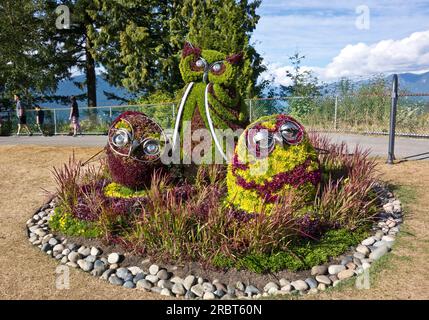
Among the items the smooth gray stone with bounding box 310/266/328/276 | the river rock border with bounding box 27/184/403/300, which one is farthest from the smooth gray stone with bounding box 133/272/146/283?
the smooth gray stone with bounding box 310/266/328/276

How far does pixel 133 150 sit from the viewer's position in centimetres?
559

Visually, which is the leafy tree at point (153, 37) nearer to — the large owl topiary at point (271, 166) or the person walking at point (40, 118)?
the person walking at point (40, 118)

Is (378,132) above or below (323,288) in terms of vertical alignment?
above

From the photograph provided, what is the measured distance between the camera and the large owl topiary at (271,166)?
4.88m

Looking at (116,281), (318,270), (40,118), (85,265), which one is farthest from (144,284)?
(40,118)

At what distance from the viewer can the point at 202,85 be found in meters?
6.21

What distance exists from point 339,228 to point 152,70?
51.0ft

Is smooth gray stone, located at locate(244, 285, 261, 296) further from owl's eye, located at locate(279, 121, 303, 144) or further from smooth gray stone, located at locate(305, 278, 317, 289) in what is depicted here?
owl's eye, located at locate(279, 121, 303, 144)

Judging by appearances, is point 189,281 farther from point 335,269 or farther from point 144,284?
point 335,269

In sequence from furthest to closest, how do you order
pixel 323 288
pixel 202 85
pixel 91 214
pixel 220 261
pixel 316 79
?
1. pixel 316 79
2. pixel 202 85
3. pixel 91 214
4. pixel 220 261
5. pixel 323 288

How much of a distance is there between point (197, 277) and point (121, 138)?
237cm
